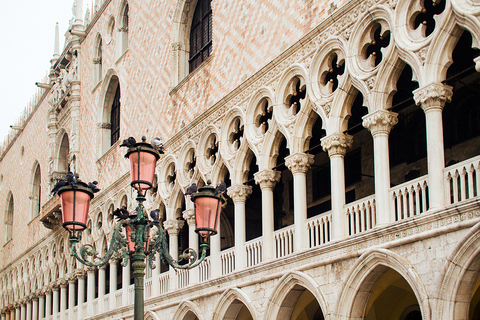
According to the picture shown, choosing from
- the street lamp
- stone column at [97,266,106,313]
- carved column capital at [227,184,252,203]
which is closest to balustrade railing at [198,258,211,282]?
carved column capital at [227,184,252,203]

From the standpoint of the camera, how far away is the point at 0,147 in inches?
1288

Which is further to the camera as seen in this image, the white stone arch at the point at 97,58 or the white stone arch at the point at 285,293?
the white stone arch at the point at 97,58

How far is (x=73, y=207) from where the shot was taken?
7.51 meters

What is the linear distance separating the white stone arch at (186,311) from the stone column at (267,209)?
2.25 metres

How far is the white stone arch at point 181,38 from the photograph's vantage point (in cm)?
1546

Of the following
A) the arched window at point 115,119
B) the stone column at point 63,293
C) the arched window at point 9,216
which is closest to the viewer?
the arched window at point 115,119

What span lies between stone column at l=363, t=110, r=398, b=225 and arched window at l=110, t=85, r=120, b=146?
11.0 meters

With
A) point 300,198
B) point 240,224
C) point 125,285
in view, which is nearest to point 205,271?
point 240,224

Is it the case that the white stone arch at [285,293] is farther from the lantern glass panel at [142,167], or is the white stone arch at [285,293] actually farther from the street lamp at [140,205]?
the lantern glass panel at [142,167]

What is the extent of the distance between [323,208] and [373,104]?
4.65m

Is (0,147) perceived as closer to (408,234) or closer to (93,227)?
(93,227)

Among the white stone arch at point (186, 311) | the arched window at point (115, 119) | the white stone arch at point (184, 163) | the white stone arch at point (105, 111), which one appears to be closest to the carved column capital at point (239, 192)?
the white stone arch at point (184, 163)

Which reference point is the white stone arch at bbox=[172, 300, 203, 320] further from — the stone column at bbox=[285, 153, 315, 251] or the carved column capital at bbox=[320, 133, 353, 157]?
the carved column capital at bbox=[320, 133, 353, 157]

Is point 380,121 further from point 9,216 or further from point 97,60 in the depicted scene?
point 9,216
